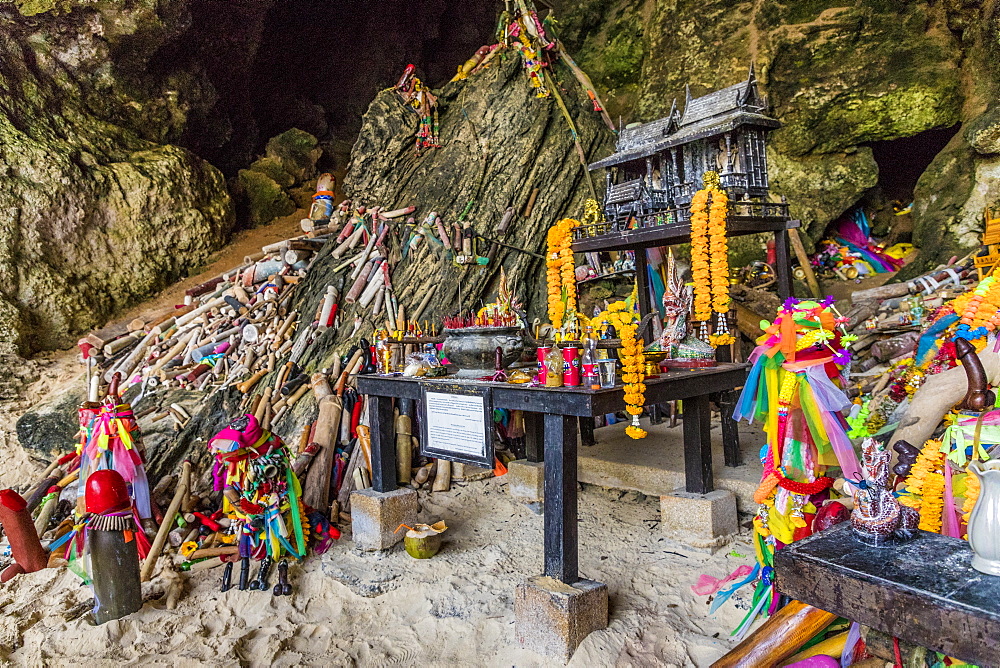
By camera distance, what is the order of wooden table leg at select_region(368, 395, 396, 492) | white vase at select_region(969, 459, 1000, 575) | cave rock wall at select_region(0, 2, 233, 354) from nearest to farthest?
white vase at select_region(969, 459, 1000, 575)
wooden table leg at select_region(368, 395, 396, 492)
cave rock wall at select_region(0, 2, 233, 354)

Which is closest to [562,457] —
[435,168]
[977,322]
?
[977,322]

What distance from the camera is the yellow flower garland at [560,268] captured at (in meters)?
6.08

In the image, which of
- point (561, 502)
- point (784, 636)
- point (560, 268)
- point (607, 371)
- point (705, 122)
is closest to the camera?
point (784, 636)

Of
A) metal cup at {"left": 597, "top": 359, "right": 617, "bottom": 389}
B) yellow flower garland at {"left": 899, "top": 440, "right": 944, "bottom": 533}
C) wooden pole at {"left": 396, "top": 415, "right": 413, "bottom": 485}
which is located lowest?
wooden pole at {"left": 396, "top": 415, "right": 413, "bottom": 485}

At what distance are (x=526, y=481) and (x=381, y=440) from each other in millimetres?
1497

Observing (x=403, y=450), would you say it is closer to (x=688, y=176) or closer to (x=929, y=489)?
(x=688, y=176)

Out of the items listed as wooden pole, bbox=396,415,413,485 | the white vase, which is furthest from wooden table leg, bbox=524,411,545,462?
the white vase

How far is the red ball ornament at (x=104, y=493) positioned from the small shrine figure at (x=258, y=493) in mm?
612

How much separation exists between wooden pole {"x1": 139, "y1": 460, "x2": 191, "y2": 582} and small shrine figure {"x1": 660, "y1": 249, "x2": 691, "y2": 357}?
4.47 meters

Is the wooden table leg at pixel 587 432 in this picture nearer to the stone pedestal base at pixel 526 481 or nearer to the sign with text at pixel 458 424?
the stone pedestal base at pixel 526 481

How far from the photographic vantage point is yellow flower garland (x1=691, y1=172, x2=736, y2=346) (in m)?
4.94

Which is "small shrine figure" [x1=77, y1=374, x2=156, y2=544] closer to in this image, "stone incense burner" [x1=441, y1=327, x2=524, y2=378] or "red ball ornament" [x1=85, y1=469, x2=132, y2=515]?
"red ball ornament" [x1=85, y1=469, x2=132, y2=515]

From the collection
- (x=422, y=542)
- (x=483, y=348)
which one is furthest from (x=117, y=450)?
(x=483, y=348)

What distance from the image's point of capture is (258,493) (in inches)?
173
